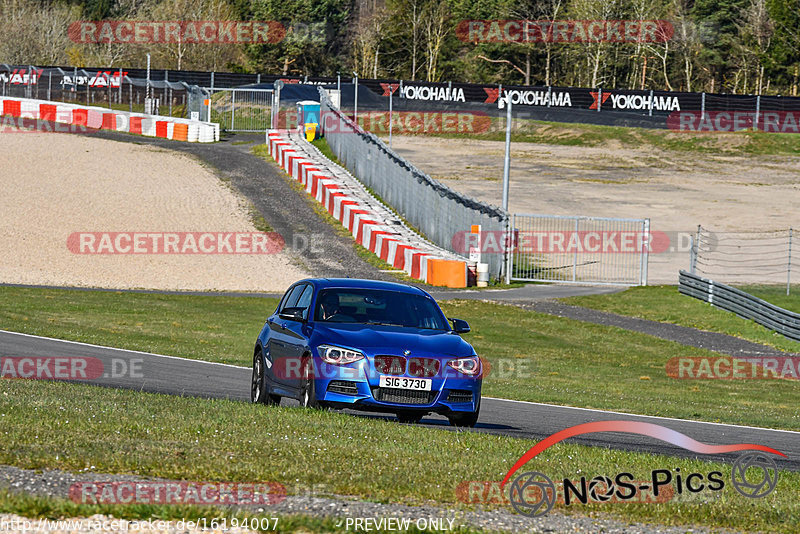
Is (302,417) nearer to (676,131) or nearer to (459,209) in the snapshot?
(459,209)

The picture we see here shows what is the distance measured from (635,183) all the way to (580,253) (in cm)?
1703

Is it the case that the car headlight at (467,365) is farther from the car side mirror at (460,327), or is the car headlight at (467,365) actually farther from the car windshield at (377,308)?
the car windshield at (377,308)

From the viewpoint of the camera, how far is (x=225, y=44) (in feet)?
350


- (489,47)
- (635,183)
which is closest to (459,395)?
(635,183)

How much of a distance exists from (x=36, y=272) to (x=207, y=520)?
2622cm

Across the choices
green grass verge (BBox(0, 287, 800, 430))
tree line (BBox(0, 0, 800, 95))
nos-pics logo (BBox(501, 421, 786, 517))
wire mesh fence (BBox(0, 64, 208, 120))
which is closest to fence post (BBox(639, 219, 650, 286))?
green grass verge (BBox(0, 287, 800, 430))

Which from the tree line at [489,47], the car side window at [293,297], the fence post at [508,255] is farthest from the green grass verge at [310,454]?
the tree line at [489,47]

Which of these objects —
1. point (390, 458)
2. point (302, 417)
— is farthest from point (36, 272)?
point (390, 458)

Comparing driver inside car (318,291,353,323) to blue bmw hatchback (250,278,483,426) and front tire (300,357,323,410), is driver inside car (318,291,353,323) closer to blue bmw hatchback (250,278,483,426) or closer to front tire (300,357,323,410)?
blue bmw hatchback (250,278,483,426)

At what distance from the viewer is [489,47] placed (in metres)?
99.9

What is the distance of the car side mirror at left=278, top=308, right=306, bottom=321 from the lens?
12078 mm

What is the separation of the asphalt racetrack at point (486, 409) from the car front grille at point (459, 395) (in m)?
0.35

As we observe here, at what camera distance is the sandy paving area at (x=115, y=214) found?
104 feet

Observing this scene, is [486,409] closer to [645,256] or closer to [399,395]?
[399,395]
